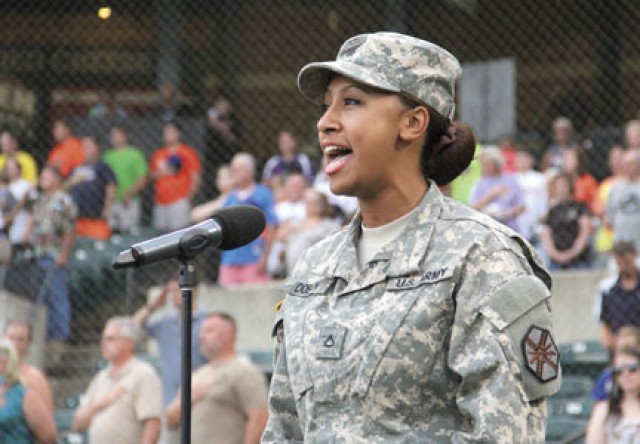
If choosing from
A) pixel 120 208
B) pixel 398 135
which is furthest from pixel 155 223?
pixel 398 135

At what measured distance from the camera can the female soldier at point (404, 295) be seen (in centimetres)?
286

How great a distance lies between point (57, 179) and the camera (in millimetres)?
11797

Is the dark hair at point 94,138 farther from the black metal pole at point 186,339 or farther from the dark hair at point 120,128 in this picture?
the black metal pole at point 186,339

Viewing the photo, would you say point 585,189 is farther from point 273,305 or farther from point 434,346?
point 434,346

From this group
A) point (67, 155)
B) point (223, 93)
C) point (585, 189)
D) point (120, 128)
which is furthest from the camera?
point (223, 93)

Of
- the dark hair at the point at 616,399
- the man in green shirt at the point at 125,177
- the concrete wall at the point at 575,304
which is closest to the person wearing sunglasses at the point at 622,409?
the dark hair at the point at 616,399

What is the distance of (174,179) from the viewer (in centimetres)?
1206

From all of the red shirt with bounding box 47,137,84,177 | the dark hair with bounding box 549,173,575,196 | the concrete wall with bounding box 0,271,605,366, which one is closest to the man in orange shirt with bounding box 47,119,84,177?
the red shirt with bounding box 47,137,84,177

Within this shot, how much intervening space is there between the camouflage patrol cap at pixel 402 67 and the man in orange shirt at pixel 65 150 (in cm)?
908

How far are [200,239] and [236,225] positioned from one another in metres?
0.11

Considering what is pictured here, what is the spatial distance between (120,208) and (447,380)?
30.8 feet

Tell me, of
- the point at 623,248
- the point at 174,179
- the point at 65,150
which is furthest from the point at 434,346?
the point at 65,150

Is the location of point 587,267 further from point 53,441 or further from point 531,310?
point 531,310

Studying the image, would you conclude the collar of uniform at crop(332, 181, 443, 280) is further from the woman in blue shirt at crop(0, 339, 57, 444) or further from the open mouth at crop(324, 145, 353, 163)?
the woman in blue shirt at crop(0, 339, 57, 444)
